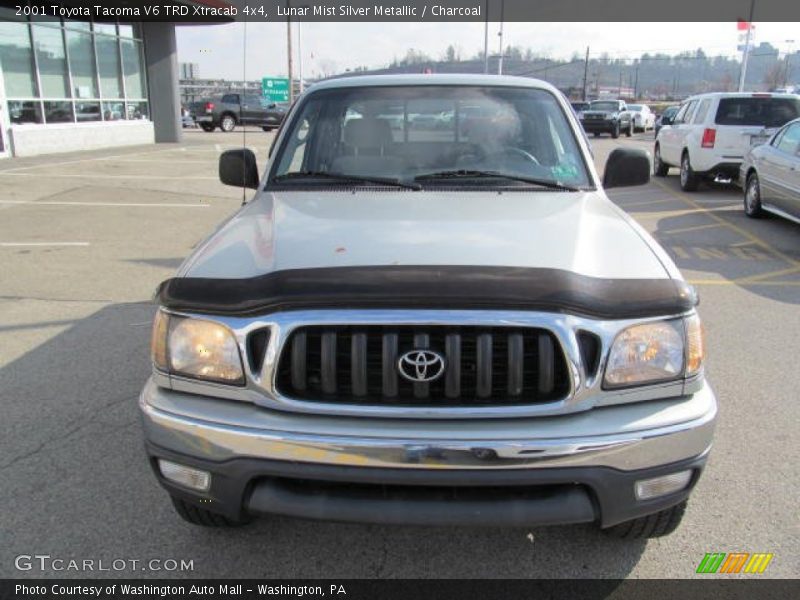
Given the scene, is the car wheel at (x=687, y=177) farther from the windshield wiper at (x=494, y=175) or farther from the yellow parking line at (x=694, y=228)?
the windshield wiper at (x=494, y=175)

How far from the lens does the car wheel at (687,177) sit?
12.6 m

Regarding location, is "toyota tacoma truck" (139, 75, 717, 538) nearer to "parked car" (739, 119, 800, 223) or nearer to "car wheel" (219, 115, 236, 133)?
"parked car" (739, 119, 800, 223)

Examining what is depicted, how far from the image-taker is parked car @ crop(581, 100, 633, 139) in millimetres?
30953

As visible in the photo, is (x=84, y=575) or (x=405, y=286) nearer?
(x=405, y=286)

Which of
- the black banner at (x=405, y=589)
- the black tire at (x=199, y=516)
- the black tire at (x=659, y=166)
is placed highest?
the black tire at (x=659, y=166)

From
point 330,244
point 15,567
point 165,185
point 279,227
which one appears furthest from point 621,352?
point 165,185

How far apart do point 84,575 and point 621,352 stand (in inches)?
82.5

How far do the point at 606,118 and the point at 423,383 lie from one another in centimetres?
3166

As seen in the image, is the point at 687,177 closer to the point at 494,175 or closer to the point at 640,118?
the point at 494,175

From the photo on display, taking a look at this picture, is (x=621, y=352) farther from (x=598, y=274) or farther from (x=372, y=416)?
(x=372, y=416)

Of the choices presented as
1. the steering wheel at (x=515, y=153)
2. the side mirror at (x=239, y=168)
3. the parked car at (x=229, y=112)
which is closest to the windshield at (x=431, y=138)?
the steering wheel at (x=515, y=153)

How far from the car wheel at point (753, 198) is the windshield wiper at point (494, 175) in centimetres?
771

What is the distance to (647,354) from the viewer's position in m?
2.15

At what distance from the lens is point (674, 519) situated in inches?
94.4
